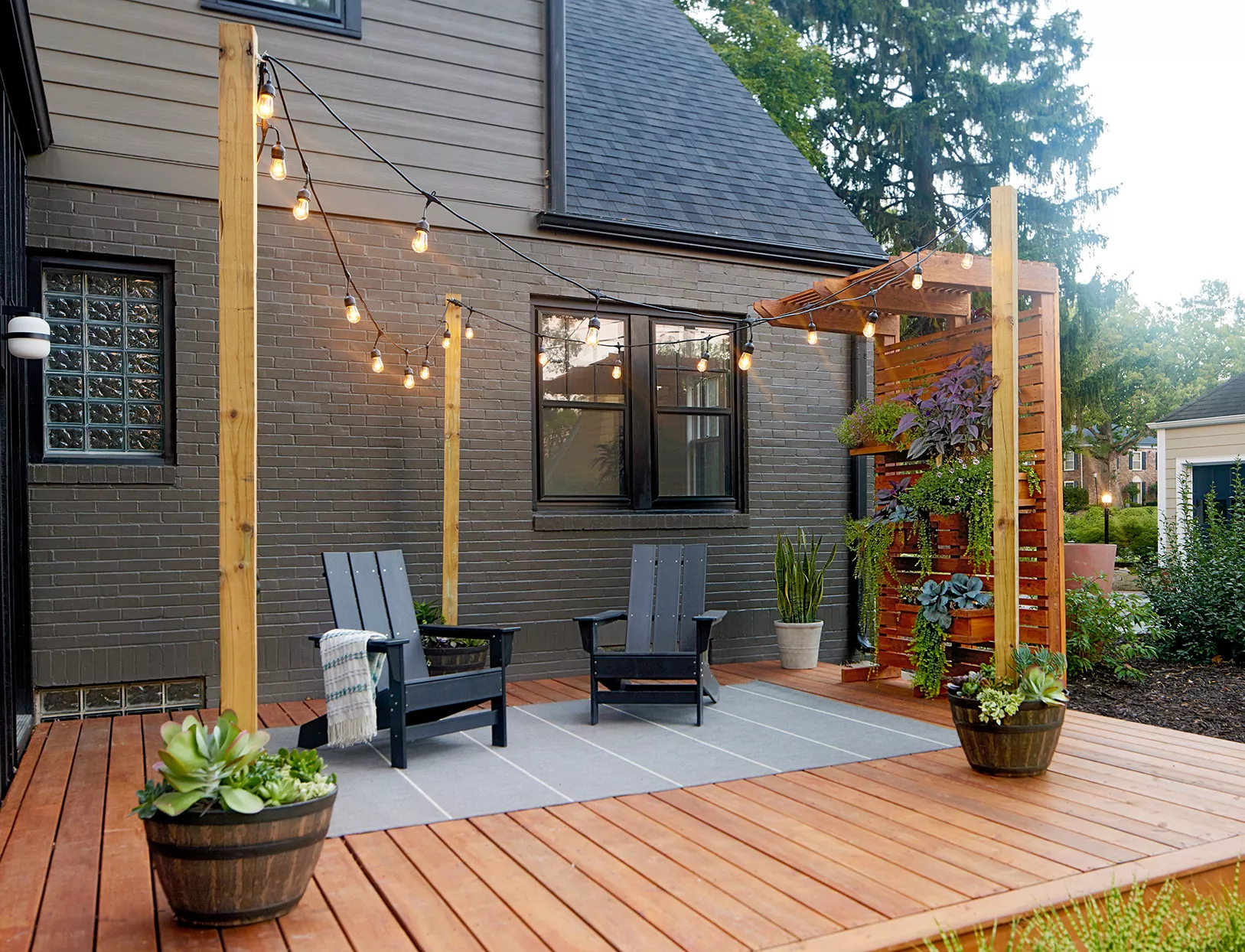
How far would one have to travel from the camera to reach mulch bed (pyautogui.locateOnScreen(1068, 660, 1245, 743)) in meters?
5.10

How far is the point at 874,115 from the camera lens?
16016mm

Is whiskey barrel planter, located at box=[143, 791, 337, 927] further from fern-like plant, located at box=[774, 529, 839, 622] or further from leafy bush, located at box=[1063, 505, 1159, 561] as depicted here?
leafy bush, located at box=[1063, 505, 1159, 561]

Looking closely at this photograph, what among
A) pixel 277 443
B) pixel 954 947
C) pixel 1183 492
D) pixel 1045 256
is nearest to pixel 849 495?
pixel 1183 492

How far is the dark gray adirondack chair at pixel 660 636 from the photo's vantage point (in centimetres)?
509

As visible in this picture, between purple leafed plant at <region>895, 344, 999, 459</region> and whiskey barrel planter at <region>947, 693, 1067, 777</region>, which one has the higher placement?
purple leafed plant at <region>895, 344, 999, 459</region>

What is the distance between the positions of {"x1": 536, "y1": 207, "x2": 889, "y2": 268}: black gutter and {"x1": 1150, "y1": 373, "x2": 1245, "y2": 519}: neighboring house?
28.0 ft

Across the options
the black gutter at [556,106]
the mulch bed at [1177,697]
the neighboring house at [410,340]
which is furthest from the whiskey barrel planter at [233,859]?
the black gutter at [556,106]

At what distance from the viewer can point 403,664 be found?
4.25 metres

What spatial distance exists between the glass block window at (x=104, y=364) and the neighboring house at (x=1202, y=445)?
12972 millimetres

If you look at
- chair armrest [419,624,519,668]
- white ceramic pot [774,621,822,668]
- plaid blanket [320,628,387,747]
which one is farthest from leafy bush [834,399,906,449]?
plaid blanket [320,628,387,747]

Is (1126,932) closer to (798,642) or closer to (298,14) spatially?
(798,642)

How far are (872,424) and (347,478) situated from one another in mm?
3321

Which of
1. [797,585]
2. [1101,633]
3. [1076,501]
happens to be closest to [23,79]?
[797,585]

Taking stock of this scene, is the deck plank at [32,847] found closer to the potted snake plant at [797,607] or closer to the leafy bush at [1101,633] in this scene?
the potted snake plant at [797,607]
